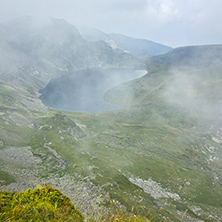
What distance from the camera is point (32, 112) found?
110 meters

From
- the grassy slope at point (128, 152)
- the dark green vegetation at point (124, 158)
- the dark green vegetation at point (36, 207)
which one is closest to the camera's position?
the dark green vegetation at point (36, 207)

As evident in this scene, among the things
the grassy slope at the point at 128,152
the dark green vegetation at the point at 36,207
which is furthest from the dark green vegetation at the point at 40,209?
the grassy slope at the point at 128,152

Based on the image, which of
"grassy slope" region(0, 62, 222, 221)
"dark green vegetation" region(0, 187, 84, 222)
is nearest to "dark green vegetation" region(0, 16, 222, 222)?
"grassy slope" region(0, 62, 222, 221)

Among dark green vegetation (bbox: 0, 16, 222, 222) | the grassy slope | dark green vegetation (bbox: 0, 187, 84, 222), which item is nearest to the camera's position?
dark green vegetation (bbox: 0, 187, 84, 222)

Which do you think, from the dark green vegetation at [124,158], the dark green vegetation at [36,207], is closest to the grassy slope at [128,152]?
the dark green vegetation at [124,158]

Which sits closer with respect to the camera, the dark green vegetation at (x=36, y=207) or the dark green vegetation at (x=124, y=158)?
the dark green vegetation at (x=36, y=207)

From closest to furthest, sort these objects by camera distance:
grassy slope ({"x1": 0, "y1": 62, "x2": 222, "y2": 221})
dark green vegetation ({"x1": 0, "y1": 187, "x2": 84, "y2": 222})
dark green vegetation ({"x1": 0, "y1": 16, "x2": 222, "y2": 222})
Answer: dark green vegetation ({"x1": 0, "y1": 187, "x2": 84, "y2": 222}), dark green vegetation ({"x1": 0, "y1": 16, "x2": 222, "y2": 222}), grassy slope ({"x1": 0, "y1": 62, "x2": 222, "y2": 221})

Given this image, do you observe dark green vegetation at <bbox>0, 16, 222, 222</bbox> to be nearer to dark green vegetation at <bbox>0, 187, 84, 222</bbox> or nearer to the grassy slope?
the grassy slope

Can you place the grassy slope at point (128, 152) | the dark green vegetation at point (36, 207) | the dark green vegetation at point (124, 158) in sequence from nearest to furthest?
the dark green vegetation at point (36, 207) < the dark green vegetation at point (124, 158) < the grassy slope at point (128, 152)

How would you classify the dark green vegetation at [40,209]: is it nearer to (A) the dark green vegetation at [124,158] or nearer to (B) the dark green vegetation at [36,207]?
(B) the dark green vegetation at [36,207]

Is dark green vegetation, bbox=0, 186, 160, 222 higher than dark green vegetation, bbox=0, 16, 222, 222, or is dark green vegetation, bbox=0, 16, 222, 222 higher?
dark green vegetation, bbox=0, 186, 160, 222

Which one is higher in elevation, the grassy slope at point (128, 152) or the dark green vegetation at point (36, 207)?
the dark green vegetation at point (36, 207)

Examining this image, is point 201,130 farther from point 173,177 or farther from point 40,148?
point 40,148

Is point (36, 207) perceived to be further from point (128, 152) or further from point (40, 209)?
point (128, 152)
